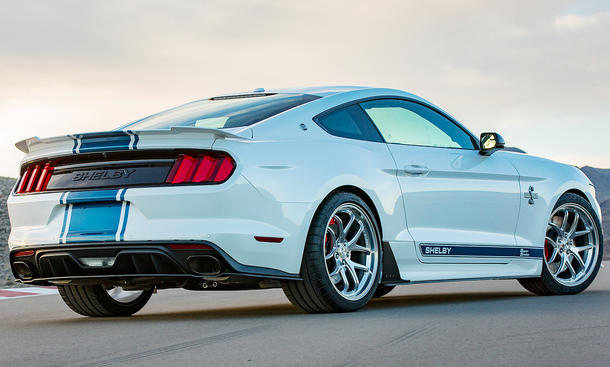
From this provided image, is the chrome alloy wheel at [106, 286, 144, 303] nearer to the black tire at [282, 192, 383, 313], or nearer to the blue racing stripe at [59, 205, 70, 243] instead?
the blue racing stripe at [59, 205, 70, 243]

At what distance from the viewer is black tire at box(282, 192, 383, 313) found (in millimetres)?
5980

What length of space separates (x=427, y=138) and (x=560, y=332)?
2.49 meters

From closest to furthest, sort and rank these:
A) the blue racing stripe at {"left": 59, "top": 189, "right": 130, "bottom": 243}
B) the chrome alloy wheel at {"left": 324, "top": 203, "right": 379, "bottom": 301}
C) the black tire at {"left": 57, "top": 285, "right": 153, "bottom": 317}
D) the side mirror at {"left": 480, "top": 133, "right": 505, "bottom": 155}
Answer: the blue racing stripe at {"left": 59, "top": 189, "right": 130, "bottom": 243}
the chrome alloy wheel at {"left": 324, "top": 203, "right": 379, "bottom": 301}
the black tire at {"left": 57, "top": 285, "right": 153, "bottom": 317}
the side mirror at {"left": 480, "top": 133, "right": 505, "bottom": 155}

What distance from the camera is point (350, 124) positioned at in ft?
21.9

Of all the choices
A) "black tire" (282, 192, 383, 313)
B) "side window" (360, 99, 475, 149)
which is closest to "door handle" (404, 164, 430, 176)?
"side window" (360, 99, 475, 149)

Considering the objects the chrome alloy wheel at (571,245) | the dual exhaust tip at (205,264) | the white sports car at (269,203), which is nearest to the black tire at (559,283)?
the chrome alloy wheel at (571,245)

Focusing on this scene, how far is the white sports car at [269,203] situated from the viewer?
18.6 ft

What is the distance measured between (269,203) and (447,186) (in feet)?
6.12

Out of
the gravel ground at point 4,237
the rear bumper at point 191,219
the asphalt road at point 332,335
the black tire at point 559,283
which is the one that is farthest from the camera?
the gravel ground at point 4,237

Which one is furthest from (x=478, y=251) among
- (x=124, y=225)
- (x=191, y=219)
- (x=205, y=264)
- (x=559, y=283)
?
(x=124, y=225)

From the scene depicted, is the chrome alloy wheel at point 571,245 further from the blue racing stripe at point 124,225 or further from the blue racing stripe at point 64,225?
the blue racing stripe at point 64,225

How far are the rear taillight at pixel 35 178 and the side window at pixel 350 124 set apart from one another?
1765mm

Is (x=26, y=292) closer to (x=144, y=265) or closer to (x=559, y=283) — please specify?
(x=144, y=265)

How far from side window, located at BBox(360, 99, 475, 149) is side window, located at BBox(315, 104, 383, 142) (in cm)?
10
